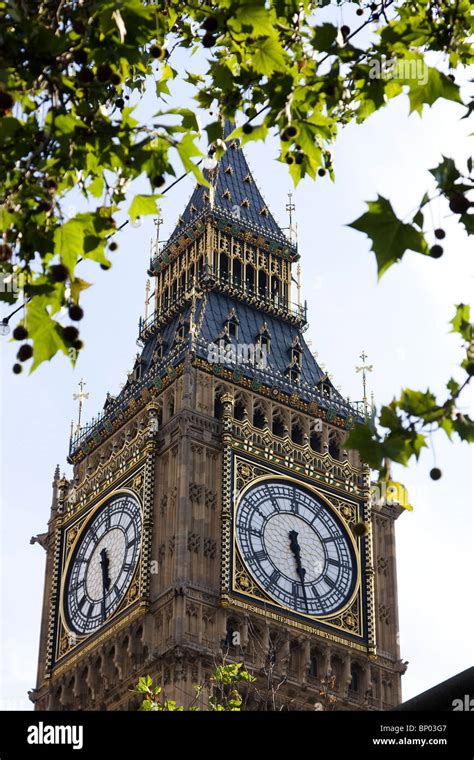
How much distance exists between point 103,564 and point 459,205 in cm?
4875

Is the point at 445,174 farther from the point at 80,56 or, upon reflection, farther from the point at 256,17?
the point at 80,56

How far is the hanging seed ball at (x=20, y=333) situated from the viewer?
14.0 meters

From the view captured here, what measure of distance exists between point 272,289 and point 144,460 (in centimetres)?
1289

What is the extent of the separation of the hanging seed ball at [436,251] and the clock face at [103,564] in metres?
46.6

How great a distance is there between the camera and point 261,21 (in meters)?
15.9

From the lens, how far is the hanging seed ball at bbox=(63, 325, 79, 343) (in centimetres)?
1398

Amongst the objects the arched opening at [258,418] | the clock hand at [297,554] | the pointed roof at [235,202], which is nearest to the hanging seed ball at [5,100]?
the clock hand at [297,554]

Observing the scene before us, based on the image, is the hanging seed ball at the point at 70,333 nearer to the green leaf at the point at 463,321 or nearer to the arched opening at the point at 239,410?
the green leaf at the point at 463,321

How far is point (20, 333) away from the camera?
551 inches

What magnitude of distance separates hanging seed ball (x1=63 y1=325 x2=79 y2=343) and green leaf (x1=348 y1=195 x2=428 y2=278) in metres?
2.51

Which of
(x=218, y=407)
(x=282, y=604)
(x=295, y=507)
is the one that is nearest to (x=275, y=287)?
(x=218, y=407)
